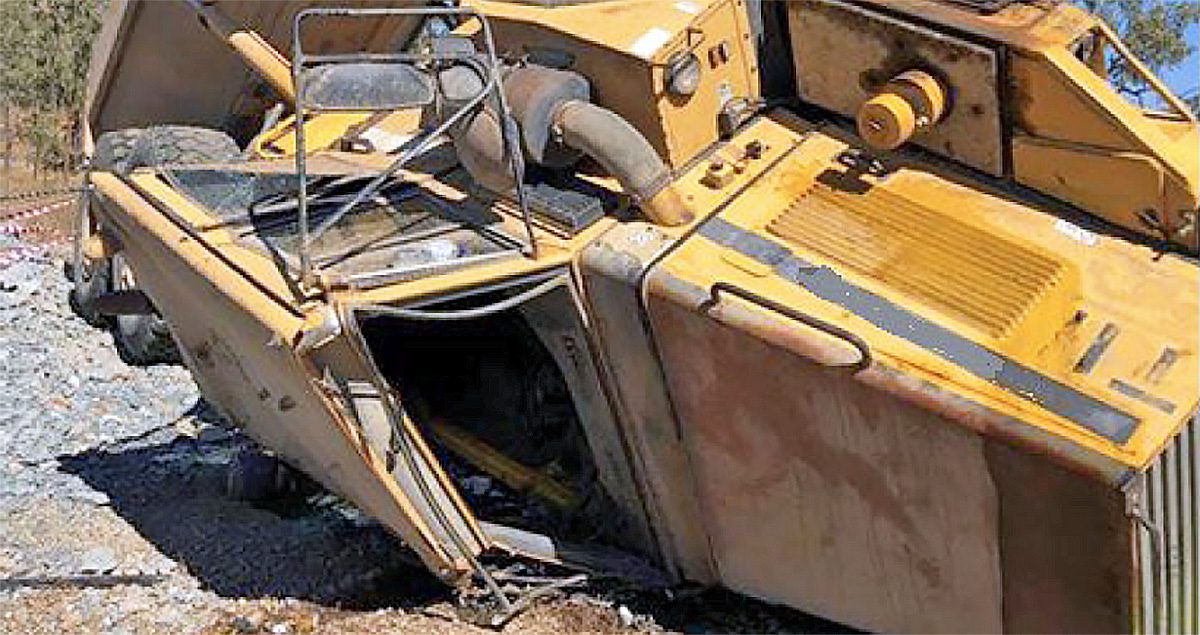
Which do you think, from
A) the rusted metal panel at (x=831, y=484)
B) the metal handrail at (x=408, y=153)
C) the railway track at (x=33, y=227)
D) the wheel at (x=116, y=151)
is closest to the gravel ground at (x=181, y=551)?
the rusted metal panel at (x=831, y=484)

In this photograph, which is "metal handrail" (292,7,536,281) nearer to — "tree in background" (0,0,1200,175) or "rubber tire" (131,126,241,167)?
"rubber tire" (131,126,241,167)

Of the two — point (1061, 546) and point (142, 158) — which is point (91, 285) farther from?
point (1061, 546)

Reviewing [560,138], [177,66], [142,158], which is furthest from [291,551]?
[177,66]

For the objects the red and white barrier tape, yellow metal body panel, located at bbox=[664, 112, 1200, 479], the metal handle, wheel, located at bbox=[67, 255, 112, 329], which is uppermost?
the metal handle

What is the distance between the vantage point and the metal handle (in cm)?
444

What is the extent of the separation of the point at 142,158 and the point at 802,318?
3693 mm

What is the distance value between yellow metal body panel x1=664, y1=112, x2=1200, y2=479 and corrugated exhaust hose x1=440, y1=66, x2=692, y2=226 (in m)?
0.22

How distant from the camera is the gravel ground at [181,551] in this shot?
5.74 metres

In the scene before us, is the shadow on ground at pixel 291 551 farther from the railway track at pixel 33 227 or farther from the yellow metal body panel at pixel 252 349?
the railway track at pixel 33 227

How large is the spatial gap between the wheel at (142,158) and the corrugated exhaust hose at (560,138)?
1.94 m

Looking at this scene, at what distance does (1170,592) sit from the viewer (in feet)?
14.4

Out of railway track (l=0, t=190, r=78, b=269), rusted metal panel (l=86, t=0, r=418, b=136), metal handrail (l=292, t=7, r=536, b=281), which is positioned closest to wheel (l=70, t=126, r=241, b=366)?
rusted metal panel (l=86, t=0, r=418, b=136)

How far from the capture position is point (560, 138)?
17.1 feet

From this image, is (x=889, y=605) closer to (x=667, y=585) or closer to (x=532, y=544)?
(x=667, y=585)
